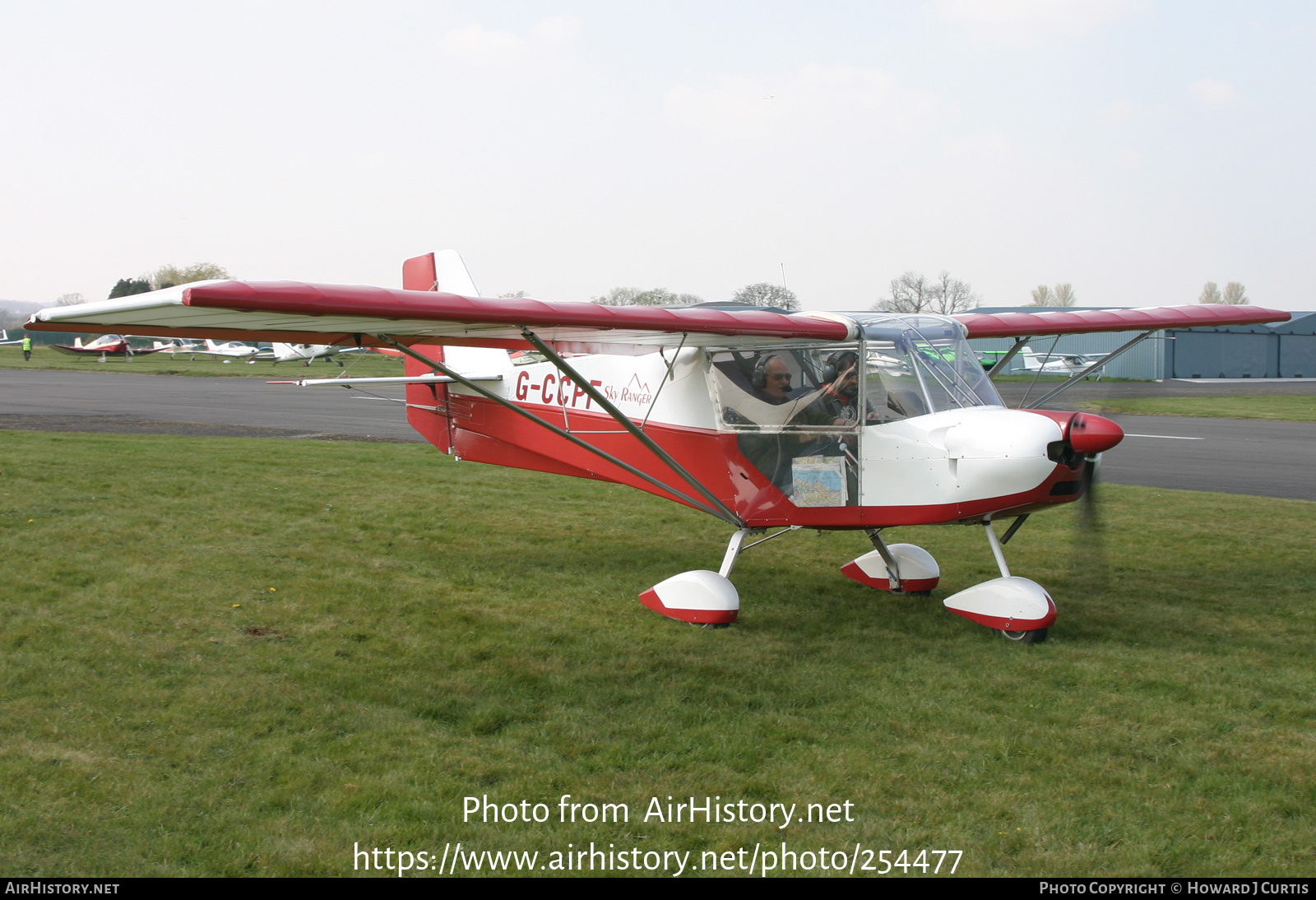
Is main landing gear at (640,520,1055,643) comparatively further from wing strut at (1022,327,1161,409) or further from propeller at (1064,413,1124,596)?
wing strut at (1022,327,1161,409)

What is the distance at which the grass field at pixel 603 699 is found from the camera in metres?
3.81

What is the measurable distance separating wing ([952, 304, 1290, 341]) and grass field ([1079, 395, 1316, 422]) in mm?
14843

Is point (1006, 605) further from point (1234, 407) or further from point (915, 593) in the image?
point (1234, 407)

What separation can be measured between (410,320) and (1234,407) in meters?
28.0

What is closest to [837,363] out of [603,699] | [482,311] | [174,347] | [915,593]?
[915,593]

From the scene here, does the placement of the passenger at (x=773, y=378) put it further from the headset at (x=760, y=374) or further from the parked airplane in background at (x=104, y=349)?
the parked airplane in background at (x=104, y=349)

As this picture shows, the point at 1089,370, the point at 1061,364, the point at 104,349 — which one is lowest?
the point at 1061,364

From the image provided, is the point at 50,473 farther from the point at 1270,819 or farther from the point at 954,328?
the point at 1270,819

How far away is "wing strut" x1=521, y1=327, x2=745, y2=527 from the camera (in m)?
5.94

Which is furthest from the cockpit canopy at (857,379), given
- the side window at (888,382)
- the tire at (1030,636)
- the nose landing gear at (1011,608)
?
the tire at (1030,636)

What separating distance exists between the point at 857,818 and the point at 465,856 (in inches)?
62.9

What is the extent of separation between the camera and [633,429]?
6.66 m

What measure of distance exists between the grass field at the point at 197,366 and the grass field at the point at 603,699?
29.0 meters
